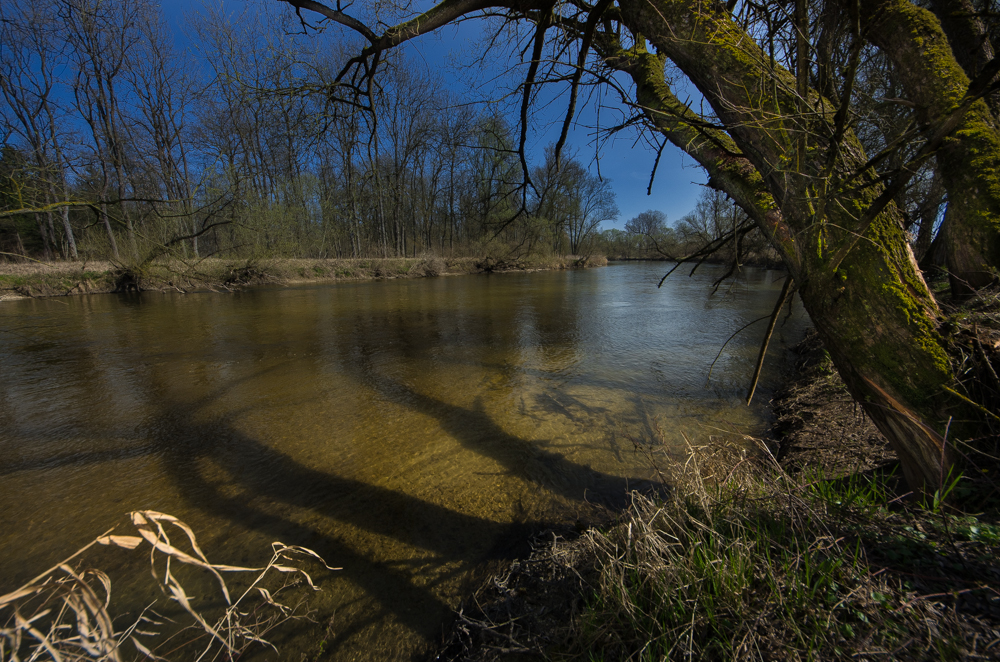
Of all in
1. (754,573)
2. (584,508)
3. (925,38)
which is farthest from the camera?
(584,508)

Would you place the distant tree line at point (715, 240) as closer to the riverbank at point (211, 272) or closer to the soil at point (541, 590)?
the soil at point (541, 590)

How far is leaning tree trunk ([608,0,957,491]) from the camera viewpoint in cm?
167

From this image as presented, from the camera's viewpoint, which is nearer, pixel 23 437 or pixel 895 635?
pixel 895 635

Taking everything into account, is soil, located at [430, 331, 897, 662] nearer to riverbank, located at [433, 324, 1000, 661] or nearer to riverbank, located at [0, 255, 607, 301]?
riverbank, located at [433, 324, 1000, 661]

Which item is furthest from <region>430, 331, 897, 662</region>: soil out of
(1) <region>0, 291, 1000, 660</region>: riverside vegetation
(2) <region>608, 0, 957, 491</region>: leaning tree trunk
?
(2) <region>608, 0, 957, 491</region>: leaning tree trunk

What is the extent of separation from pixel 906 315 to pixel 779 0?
155cm

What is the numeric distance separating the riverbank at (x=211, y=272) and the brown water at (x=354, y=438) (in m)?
4.87

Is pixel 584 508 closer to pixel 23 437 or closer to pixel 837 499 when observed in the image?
pixel 837 499

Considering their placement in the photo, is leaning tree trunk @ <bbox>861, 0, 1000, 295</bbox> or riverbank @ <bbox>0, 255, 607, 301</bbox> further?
riverbank @ <bbox>0, 255, 607, 301</bbox>

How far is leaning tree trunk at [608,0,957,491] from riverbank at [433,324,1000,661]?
0.31 metres

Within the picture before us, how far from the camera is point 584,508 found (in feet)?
8.42

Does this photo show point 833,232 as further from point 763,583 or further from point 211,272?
point 211,272

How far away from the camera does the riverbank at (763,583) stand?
1.06 meters

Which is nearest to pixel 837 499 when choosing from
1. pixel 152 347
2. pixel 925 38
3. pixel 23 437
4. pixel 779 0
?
pixel 779 0
